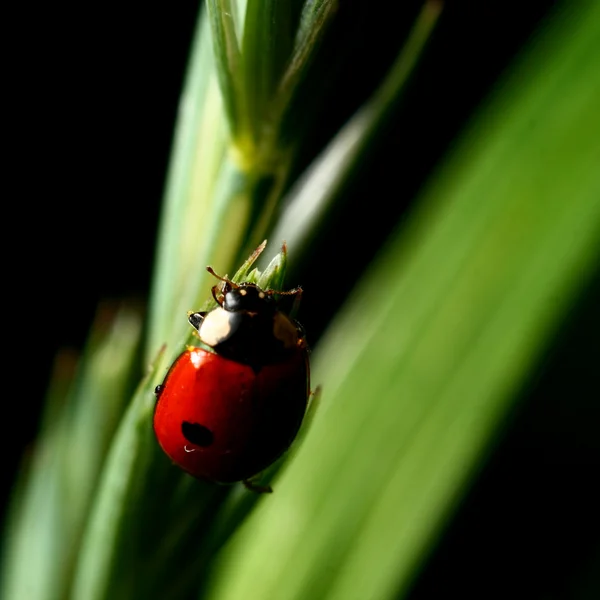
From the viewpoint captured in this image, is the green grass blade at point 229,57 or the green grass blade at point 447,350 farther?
the green grass blade at point 447,350

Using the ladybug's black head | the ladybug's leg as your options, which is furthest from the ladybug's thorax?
the ladybug's leg

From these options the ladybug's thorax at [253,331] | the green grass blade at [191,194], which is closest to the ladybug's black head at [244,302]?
the ladybug's thorax at [253,331]

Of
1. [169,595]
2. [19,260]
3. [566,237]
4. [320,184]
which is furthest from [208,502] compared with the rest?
[19,260]

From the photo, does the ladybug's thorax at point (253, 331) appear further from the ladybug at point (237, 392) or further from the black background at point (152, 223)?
the black background at point (152, 223)

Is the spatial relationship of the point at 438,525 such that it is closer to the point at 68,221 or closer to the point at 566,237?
the point at 566,237

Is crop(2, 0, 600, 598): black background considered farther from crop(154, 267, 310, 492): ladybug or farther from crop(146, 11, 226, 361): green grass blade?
crop(146, 11, 226, 361): green grass blade

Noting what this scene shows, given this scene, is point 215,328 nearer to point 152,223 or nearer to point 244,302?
point 244,302

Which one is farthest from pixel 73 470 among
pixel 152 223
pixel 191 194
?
pixel 152 223
